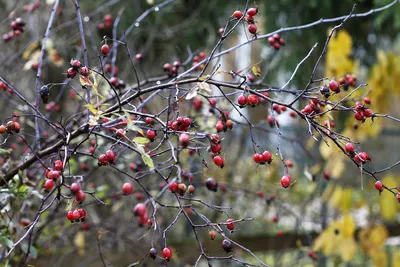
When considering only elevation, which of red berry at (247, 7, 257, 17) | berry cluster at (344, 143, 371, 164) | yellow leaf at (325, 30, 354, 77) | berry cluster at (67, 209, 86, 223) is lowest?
berry cluster at (67, 209, 86, 223)

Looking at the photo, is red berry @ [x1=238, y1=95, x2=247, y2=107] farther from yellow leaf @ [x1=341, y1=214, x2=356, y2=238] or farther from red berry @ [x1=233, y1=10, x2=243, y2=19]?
yellow leaf @ [x1=341, y1=214, x2=356, y2=238]

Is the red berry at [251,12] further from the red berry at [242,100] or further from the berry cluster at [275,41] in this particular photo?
the berry cluster at [275,41]

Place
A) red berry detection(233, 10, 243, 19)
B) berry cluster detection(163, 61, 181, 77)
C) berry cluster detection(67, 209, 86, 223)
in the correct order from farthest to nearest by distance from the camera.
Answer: berry cluster detection(163, 61, 181, 77), red berry detection(233, 10, 243, 19), berry cluster detection(67, 209, 86, 223)

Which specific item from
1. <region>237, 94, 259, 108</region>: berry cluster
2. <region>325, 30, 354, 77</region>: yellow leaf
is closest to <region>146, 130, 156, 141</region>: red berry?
<region>237, 94, 259, 108</region>: berry cluster

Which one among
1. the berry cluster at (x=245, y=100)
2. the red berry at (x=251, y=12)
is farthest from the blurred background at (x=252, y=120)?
the berry cluster at (x=245, y=100)

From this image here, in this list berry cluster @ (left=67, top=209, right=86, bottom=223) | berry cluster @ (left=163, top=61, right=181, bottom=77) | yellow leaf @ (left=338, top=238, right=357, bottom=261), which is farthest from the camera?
yellow leaf @ (left=338, top=238, right=357, bottom=261)

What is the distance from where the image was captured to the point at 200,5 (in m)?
2.98

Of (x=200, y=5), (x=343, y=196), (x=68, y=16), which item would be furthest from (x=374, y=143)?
(x=68, y=16)

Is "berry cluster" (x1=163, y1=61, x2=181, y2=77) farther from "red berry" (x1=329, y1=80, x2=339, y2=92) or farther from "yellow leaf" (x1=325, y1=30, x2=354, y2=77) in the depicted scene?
"yellow leaf" (x1=325, y1=30, x2=354, y2=77)

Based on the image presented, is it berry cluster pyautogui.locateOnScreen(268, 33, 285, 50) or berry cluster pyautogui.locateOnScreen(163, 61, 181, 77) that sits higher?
berry cluster pyautogui.locateOnScreen(268, 33, 285, 50)

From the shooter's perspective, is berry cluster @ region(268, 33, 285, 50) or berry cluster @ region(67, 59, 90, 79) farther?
berry cluster @ region(268, 33, 285, 50)

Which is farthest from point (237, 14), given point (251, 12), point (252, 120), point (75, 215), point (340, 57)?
point (252, 120)

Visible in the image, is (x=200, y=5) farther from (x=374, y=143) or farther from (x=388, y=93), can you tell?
(x=374, y=143)

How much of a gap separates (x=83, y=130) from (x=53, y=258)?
1494mm
